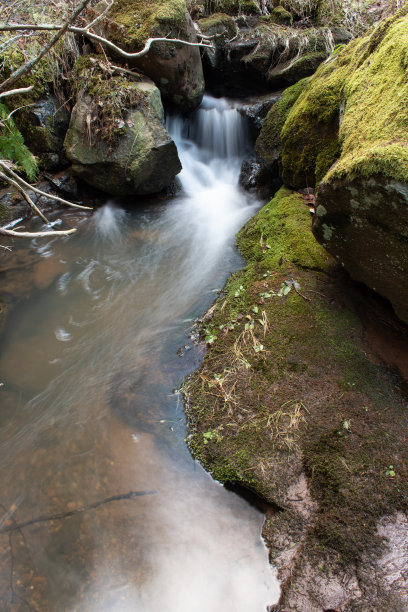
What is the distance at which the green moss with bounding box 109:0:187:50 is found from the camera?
6.20 meters

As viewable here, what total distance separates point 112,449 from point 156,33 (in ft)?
22.2

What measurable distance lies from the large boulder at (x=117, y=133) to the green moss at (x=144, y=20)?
2.14 feet

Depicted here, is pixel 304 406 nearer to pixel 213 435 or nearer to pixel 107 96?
pixel 213 435

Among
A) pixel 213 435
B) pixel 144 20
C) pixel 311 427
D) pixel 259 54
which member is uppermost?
pixel 144 20

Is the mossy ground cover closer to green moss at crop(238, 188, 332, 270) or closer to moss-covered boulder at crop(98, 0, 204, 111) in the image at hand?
green moss at crop(238, 188, 332, 270)

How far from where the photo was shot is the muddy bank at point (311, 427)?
2.13 metres

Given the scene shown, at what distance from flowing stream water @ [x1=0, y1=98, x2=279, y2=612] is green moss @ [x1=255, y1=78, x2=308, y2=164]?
1694mm

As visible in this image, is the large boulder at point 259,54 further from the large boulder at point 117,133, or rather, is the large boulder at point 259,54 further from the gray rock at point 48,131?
the gray rock at point 48,131

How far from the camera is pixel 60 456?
9.62 ft

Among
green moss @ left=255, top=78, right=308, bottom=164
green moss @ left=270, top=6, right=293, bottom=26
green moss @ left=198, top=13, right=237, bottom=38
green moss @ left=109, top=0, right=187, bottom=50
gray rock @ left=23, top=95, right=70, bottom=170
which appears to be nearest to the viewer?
green moss @ left=255, top=78, right=308, bottom=164

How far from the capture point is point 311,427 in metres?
2.71

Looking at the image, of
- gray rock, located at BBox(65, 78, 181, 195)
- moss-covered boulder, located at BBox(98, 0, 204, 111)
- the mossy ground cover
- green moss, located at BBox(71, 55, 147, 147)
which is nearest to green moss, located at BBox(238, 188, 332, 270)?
the mossy ground cover

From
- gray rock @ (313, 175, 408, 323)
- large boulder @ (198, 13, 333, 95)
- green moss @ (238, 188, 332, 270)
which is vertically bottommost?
green moss @ (238, 188, 332, 270)

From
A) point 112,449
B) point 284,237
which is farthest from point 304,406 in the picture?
point 284,237
